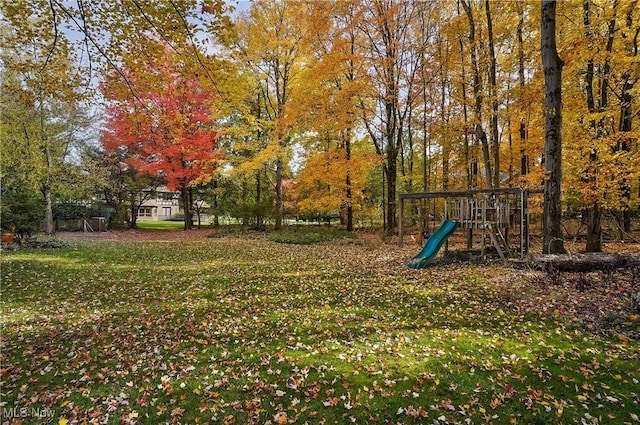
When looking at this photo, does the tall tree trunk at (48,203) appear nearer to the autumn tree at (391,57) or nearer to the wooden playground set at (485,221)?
the autumn tree at (391,57)

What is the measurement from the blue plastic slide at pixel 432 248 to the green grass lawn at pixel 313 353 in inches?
47.4

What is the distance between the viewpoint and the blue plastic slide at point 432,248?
28.3 feet

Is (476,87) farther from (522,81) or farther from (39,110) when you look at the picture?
(39,110)

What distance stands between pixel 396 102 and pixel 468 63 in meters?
3.44

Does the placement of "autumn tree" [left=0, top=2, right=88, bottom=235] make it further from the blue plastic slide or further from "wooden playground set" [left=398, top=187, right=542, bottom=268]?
"wooden playground set" [left=398, top=187, right=542, bottom=268]

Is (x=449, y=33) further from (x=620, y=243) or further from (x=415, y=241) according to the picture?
(x=620, y=243)

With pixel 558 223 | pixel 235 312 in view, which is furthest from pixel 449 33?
pixel 235 312

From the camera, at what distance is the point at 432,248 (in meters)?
8.97

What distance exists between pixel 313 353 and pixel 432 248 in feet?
19.2

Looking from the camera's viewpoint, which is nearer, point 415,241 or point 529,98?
point 529,98

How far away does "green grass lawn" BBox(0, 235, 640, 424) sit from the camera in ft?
9.71

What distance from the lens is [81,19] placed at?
538 cm

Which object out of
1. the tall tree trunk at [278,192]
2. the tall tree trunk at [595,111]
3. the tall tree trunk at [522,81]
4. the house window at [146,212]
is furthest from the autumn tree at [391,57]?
the house window at [146,212]

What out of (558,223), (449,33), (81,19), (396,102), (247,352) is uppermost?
(449,33)
